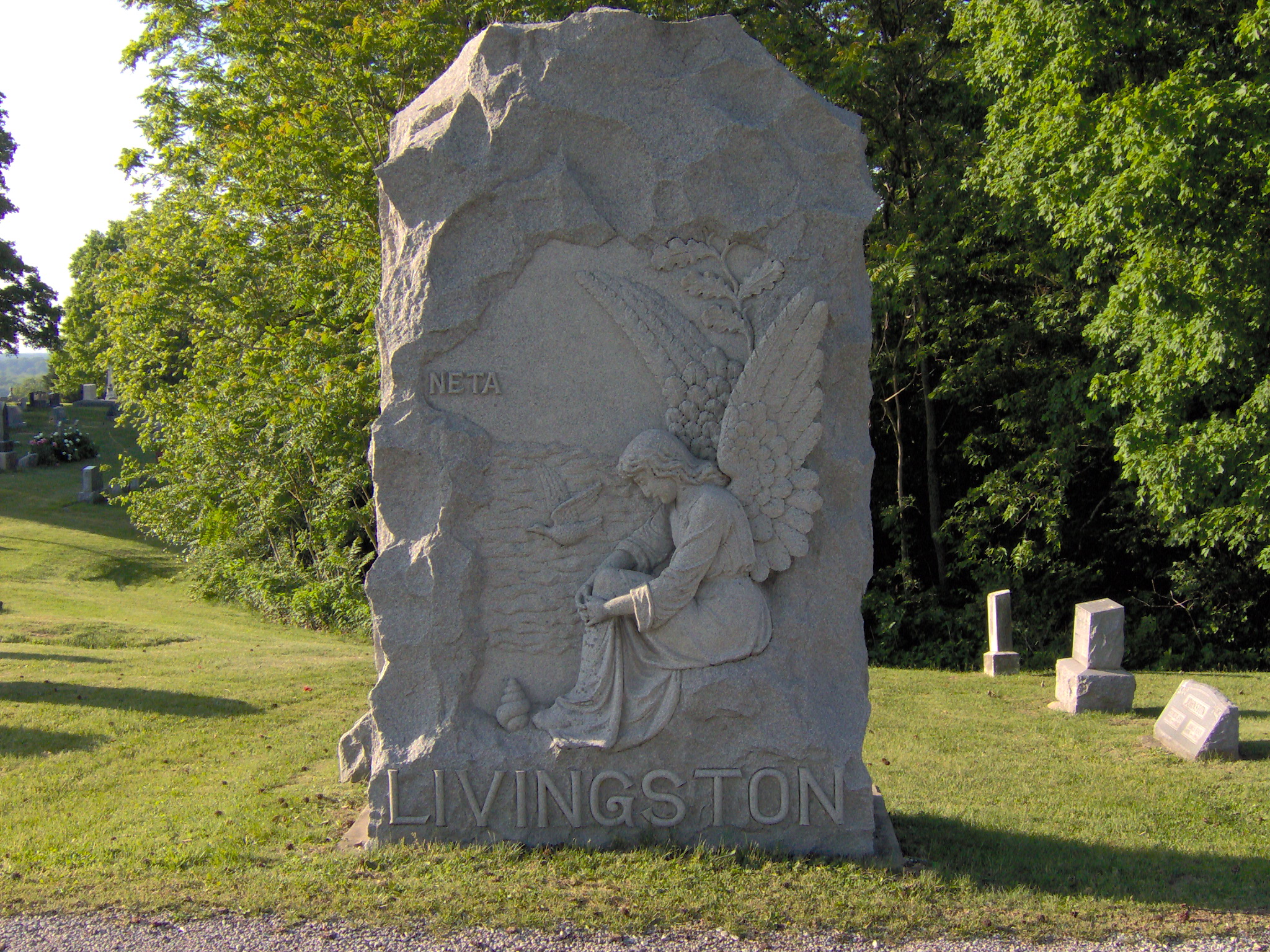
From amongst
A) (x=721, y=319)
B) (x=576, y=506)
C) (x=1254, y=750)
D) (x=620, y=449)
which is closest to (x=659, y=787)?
(x=576, y=506)

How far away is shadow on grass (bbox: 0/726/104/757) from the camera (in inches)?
292

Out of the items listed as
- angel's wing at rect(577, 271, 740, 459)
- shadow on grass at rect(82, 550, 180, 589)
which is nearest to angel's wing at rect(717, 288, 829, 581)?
angel's wing at rect(577, 271, 740, 459)

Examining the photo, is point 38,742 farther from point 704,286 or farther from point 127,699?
point 704,286

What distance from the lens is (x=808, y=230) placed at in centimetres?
571

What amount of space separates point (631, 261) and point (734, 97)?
1.10m

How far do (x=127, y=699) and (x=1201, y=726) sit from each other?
8.79m

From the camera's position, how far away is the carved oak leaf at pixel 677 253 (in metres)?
5.70

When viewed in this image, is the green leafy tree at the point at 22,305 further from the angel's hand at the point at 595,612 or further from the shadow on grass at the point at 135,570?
the angel's hand at the point at 595,612

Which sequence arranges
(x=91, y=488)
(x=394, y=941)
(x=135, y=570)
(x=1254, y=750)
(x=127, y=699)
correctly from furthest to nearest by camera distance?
1. (x=91, y=488)
2. (x=135, y=570)
3. (x=127, y=699)
4. (x=1254, y=750)
5. (x=394, y=941)

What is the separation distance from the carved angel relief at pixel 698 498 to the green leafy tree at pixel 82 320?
90.7 ft

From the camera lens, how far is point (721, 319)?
5711mm

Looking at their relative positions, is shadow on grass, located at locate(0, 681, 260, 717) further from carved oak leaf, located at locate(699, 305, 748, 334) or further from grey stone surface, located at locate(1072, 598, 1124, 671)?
grey stone surface, located at locate(1072, 598, 1124, 671)

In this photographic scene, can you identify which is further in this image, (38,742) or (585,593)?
(38,742)

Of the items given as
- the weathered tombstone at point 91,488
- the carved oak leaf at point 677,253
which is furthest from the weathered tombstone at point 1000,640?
the weathered tombstone at point 91,488
